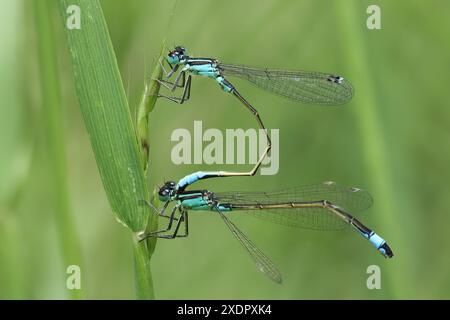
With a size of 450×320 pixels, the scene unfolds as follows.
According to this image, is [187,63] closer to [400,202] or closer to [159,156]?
[159,156]

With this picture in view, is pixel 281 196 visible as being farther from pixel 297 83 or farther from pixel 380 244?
pixel 297 83

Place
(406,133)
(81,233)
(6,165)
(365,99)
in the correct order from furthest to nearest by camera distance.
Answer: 1. (406,133)
2. (81,233)
3. (365,99)
4. (6,165)

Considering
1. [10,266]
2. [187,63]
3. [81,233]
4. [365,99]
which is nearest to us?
[10,266]

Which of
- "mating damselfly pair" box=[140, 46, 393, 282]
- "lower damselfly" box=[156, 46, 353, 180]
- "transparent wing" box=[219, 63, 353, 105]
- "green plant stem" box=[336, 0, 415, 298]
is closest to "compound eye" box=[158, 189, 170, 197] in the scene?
"mating damselfly pair" box=[140, 46, 393, 282]

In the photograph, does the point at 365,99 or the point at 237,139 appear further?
the point at 237,139

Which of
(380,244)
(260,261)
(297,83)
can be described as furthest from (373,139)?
(297,83)

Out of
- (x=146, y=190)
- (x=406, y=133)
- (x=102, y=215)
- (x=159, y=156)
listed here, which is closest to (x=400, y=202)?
(x=406, y=133)

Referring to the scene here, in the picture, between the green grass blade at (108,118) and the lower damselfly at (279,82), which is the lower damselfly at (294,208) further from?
the green grass blade at (108,118)

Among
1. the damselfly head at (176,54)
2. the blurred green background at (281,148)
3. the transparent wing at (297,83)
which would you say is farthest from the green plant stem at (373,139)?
the damselfly head at (176,54)
